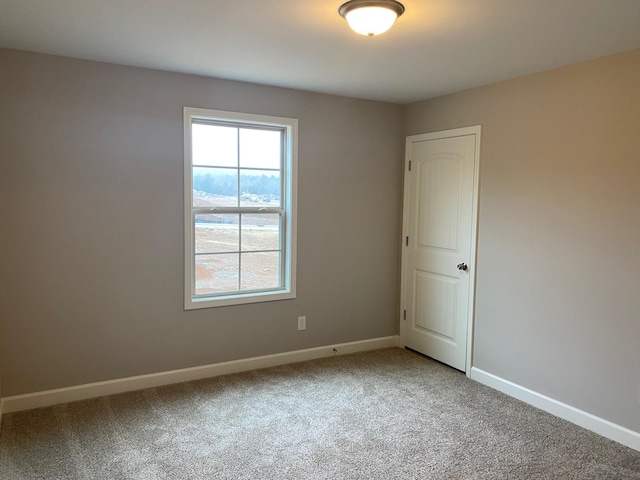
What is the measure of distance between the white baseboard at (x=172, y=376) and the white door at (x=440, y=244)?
1.77 feet

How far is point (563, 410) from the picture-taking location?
10.0 ft

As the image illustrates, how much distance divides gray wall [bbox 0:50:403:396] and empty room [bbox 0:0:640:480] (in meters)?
0.02

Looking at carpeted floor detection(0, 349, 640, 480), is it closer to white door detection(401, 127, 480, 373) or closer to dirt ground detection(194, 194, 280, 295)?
white door detection(401, 127, 480, 373)

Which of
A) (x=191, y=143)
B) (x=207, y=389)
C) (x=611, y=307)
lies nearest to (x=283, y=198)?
(x=191, y=143)

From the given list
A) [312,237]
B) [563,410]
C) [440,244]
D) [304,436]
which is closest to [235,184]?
[312,237]

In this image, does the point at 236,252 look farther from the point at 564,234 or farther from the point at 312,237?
the point at 564,234

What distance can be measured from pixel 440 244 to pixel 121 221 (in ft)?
8.51

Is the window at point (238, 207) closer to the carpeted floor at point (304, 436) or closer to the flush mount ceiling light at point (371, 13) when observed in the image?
the carpeted floor at point (304, 436)

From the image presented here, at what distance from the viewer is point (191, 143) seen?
11.3 feet

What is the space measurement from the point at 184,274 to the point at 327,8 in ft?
7.19

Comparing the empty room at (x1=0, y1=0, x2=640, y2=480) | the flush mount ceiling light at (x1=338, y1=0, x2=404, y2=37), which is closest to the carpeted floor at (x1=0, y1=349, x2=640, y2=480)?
the empty room at (x1=0, y1=0, x2=640, y2=480)

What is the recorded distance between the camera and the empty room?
2473mm

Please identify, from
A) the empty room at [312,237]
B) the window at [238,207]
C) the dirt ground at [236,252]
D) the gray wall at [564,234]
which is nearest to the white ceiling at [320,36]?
the empty room at [312,237]

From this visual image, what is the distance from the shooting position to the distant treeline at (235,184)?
3.58 metres
